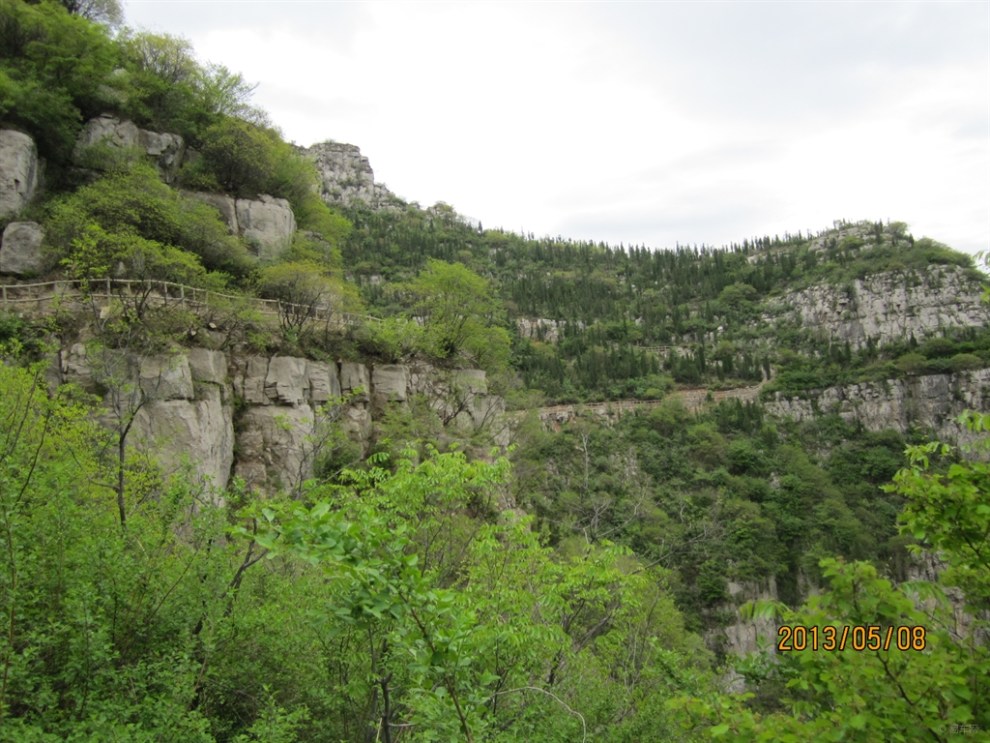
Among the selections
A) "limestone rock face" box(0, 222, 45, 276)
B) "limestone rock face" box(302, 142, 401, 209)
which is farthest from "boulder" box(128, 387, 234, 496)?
"limestone rock face" box(302, 142, 401, 209)

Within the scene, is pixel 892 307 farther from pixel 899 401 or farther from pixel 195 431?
pixel 195 431

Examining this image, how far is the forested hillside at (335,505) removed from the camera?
10.8 feet

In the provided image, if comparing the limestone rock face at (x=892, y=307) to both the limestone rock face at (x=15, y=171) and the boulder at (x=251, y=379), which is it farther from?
the limestone rock face at (x=15, y=171)

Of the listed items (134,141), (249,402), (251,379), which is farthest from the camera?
(134,141)

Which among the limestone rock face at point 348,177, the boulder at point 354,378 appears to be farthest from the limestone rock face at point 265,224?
the limestone rock face at point 348,177

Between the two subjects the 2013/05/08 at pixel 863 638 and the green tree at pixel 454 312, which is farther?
the green tree at pixel 454 312

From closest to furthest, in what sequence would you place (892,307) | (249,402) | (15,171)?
1. (15,171)
2. (249,402)
3. (892,307)

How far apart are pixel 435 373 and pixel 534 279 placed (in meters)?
65.0

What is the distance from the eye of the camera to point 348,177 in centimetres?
10981

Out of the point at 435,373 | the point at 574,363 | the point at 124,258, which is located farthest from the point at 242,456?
the point at 574,363

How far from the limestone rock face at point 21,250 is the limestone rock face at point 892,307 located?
86050 millimetres

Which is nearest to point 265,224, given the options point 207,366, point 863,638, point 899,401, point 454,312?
point 454,312

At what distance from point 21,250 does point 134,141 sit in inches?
265

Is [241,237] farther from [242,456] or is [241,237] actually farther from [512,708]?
[512,708]
